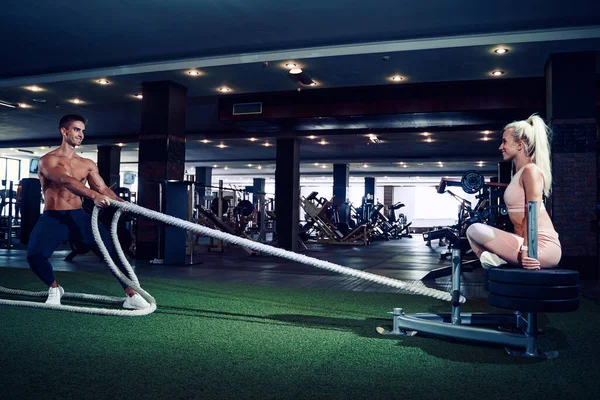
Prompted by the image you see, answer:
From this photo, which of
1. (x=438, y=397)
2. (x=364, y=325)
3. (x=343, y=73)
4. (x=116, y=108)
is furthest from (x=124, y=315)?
(x=116, y=108)

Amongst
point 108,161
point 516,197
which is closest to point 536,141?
point 516,197

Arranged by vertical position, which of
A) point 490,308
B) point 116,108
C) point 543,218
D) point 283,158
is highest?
point 116,108

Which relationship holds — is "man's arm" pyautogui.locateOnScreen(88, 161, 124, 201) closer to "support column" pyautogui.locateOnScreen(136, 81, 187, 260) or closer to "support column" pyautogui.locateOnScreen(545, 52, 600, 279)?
"support column" pyautogui.locateOnScreen(136, 81, 187, 260)

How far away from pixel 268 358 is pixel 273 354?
8cm

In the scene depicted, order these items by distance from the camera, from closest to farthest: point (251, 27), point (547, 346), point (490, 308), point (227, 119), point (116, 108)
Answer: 1. point (547, 346)
2. point (490, 308)
3. point (251, 27)
4. point (227, 119)
5. point (116, 108)

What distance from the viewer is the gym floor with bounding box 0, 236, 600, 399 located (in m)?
1.98

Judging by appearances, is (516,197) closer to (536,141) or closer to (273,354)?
(536,141)

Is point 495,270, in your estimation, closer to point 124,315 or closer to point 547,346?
point 547,346

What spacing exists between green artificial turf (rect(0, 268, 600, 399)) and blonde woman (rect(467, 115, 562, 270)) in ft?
1.77

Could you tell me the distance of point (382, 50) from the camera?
21.8 ft

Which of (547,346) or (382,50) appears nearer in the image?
(547,346)

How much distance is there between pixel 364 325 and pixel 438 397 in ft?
4.40

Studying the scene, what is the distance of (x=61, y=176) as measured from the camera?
3.37 m

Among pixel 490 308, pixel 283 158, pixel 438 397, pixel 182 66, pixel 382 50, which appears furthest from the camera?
pixel 283 158
